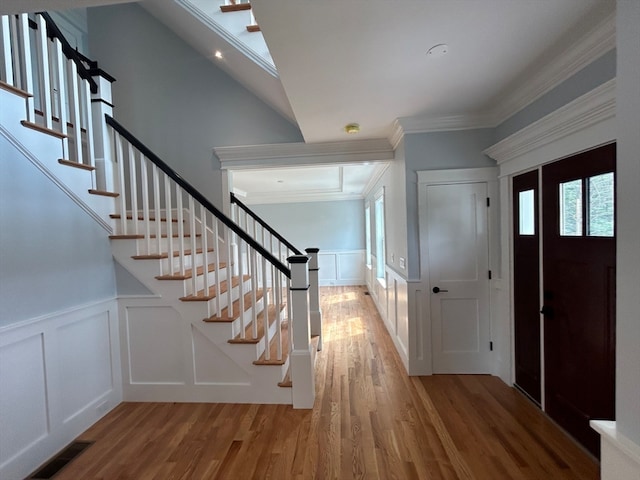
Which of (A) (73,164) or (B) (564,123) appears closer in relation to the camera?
(B) (564,123)

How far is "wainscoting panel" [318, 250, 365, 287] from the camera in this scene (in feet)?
25.4

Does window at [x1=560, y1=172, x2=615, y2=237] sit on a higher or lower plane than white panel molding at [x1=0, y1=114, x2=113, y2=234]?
lower

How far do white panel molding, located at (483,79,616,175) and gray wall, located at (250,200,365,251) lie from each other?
5.22 m

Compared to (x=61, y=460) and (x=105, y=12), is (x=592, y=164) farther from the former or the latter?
(x=105, y=12)

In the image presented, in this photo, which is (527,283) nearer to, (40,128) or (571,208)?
(571,208)

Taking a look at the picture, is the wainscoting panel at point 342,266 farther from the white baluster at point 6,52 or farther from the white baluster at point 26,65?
the white baluster at point 6,52

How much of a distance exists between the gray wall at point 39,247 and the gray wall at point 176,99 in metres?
1.43

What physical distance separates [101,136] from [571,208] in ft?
12.1

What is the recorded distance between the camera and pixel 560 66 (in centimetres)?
180

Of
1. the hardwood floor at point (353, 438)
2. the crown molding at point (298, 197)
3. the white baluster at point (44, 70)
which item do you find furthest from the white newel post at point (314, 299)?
the crown molding at point (298, 197)

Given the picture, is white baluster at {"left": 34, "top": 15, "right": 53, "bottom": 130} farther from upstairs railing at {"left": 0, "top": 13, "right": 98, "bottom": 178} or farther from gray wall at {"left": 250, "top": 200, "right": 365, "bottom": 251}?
gray wall at {"left": 250, "top": 200, "right": 365, "bottom": 251}

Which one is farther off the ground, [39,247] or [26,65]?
[26,65]

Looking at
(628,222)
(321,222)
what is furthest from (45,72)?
(321,222)

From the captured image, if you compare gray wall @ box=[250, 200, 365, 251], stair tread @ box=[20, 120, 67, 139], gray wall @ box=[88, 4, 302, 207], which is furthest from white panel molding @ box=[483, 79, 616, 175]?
gray wall @ box=[250, 200, 365, 251]
